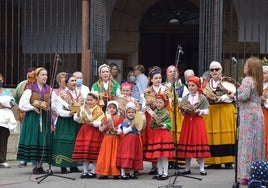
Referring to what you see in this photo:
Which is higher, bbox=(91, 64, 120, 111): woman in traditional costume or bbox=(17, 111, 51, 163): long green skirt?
bbox=(91, 64, 120, 111): woman in traditional costume

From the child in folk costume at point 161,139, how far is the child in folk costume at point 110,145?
50 centimetres

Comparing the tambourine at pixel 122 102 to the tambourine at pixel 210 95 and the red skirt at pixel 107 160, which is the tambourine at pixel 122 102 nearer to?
the red skirt at pixel 107 160

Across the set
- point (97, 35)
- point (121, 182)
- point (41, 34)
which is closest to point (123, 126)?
point (121, 182)

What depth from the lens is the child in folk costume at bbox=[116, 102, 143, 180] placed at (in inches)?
336

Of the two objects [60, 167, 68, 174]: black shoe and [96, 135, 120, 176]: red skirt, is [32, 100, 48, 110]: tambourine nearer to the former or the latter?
[60, 167, 68, 174]: black shoe

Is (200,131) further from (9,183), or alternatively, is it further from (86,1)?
(86,1)

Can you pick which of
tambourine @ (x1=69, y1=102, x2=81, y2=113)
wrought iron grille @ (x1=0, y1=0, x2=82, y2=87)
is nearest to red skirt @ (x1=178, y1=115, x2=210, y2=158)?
tambourine @ (x1=69, y1=102, x2=81, y2=113)

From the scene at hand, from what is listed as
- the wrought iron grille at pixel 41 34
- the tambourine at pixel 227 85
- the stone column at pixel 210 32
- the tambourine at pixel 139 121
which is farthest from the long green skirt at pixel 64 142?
the wrought iron grille at pixel 41 34

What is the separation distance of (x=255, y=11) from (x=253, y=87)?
7.63 meters

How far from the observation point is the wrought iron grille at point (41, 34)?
1465cm

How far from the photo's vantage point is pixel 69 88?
926 cm

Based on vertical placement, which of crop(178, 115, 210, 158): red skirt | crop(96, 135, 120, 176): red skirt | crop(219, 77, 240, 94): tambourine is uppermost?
crop(219, 77, 240, 94): tambourine

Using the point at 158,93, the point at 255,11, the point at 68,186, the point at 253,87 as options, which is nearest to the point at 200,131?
the point at 158,93

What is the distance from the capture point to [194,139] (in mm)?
9008
